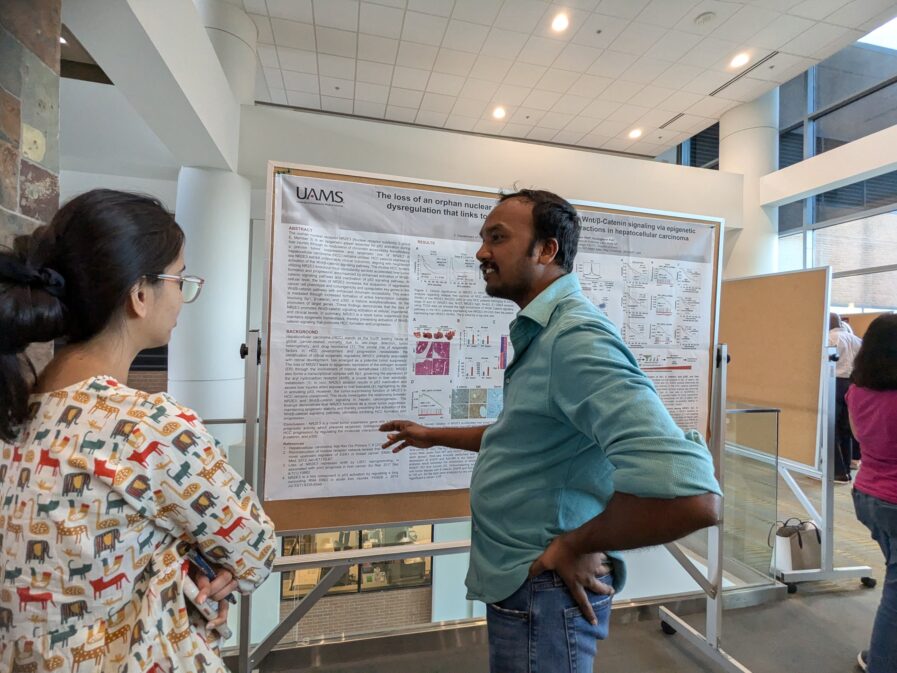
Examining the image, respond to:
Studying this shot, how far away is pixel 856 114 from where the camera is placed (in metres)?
4.89

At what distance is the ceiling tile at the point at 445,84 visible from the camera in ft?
15.8

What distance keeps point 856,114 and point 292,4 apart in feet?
19.6

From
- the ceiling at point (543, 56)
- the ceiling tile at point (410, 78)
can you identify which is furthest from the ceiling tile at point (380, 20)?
the ceiling tile at point (410, 78)

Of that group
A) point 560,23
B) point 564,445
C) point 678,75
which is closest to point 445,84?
point 560,23

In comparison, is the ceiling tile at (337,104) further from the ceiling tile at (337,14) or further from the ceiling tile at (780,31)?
the ceiling tile at (780,31)

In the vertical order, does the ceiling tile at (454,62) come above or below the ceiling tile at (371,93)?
below

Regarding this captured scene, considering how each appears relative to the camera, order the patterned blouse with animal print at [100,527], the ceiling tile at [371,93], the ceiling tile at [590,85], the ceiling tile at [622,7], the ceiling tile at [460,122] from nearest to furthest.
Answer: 1. the patterned blouse with animal print at [100,527]
2. the ceiling tile at [622,7]
3. the ceiling tile at [590,85]
4. the ceiling tile at [371,93]
5. the ceiling tile at [460,122]

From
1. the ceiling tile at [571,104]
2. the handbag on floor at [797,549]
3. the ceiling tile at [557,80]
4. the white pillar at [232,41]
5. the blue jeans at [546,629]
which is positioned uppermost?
the ceiling tile at [571,104]

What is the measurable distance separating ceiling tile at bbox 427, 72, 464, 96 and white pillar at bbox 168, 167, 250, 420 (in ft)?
8.30

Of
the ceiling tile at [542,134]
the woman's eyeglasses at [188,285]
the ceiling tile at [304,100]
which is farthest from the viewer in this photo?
the ceiling tile at [542,134]

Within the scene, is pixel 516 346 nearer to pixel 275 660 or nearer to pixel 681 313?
pixel 681 313

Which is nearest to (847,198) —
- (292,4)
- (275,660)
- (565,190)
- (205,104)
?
(565,190)

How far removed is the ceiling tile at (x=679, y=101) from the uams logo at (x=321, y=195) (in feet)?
16.7

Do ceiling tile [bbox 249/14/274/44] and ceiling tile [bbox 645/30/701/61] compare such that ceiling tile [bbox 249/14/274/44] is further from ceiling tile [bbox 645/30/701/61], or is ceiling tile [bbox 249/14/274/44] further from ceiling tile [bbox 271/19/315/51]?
ceiling tile [bbox 645/30/701/61]
